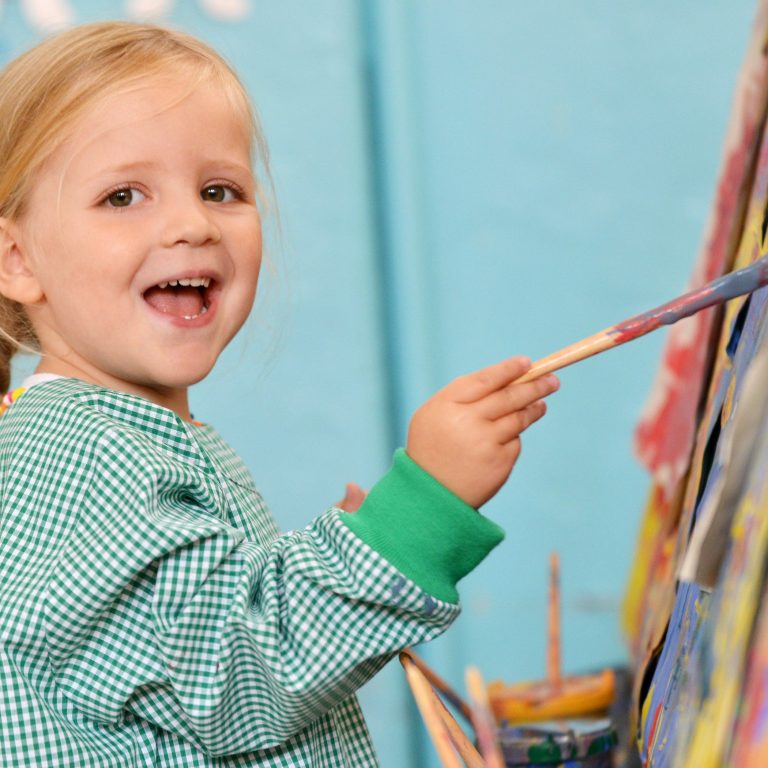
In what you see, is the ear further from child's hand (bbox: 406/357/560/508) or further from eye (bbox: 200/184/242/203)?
child's hand (bbox: 406/357/560/508)

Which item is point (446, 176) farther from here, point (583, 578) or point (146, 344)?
point (146, 344)

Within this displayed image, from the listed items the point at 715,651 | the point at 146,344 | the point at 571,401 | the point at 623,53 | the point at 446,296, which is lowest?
the point at 715,651

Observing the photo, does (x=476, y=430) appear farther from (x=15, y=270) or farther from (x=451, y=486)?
(x=15, y=270)

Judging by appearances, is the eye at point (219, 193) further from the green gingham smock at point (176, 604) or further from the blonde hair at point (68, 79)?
the green gingham smock at point (176, 604)

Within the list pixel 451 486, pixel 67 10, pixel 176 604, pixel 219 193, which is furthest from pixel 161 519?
pixel 67 10

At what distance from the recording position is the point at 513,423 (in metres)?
0.62

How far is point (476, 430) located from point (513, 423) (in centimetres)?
2

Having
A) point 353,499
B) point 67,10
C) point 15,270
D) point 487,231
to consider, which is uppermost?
point 67,10

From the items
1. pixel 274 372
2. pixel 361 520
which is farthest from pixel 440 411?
pixel 274 372

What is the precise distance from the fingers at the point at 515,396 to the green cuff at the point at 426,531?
0.16 feet

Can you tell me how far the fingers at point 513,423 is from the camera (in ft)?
2.02

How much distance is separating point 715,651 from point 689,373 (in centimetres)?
53

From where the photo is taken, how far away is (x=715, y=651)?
419 millimetres

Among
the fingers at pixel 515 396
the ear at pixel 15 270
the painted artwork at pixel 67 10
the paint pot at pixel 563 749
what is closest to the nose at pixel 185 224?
the ear at pixel 15 270
